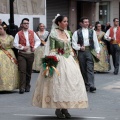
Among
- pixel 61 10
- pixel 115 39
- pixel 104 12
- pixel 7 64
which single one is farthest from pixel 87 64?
pixel 104 12

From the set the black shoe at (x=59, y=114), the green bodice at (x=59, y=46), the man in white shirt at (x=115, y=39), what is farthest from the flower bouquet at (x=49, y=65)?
the man in white shirt at (x=115, y=39)

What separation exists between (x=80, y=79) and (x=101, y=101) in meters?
2.55

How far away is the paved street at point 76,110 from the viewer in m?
10.2

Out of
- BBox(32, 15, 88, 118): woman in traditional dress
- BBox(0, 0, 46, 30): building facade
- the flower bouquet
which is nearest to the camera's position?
BBox(32, 15, 88, 118): woman in traditional dress

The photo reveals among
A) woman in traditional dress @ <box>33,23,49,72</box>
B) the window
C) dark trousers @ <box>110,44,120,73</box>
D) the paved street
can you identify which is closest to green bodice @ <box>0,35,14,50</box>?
the paved street

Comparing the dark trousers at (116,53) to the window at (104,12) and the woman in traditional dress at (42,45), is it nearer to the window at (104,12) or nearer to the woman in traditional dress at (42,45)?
the woman in traditional dress at (42,45)

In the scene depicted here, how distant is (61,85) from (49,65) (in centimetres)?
42

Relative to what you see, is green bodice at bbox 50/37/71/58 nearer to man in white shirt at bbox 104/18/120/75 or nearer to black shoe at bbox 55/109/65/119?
black shoe at bbox 55/109/65/119

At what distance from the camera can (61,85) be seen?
9586 mm

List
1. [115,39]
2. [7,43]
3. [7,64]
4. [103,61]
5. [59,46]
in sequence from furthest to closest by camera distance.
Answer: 1. [103,61]
2. [115,39]
3. [7,64]
4. [7,43]
5. [59,46]

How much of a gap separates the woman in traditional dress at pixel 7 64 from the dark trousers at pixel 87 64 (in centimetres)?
157

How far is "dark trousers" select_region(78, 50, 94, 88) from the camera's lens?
13500 millimetres

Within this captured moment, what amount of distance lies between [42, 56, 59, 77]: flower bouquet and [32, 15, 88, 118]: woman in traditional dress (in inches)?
2.5

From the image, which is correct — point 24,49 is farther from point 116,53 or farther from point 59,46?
point 116,53
